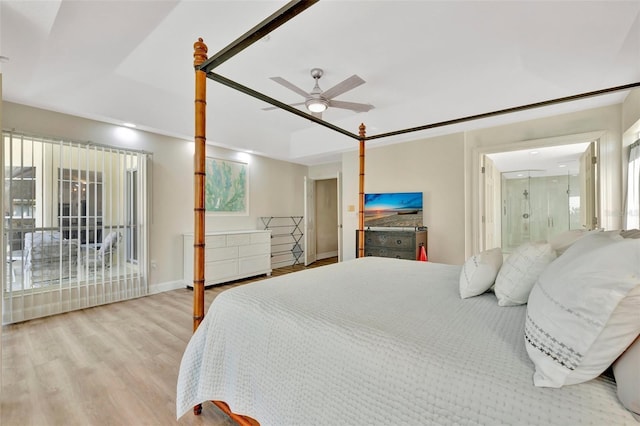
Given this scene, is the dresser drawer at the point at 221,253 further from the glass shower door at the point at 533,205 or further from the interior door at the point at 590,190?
the glass shower door at the point at 533,205

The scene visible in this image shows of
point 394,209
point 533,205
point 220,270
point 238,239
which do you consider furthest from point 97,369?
point 533,205

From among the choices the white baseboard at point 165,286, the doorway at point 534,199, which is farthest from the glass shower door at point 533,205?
the white baseboard at point 165,286

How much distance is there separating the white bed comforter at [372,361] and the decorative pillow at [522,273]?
0.19 feet

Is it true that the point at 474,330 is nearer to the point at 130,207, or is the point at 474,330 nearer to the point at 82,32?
the point at 82,32

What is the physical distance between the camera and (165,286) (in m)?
4.23

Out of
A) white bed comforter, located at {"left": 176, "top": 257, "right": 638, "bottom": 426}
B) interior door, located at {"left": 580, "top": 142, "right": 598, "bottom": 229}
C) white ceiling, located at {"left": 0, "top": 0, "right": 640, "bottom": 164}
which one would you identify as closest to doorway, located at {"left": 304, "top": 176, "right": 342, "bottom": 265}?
white ceiling, located at {"left": 0, "top": 0, "right": 640, "bottom": 164}

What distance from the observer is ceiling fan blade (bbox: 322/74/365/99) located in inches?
99.4

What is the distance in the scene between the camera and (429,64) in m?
2.99

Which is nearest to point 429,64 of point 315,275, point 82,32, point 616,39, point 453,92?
point 453,92

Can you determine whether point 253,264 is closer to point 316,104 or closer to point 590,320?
point 316,104

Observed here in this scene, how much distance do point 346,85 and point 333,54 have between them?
1.32 ft

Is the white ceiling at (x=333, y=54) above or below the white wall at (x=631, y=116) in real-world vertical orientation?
above

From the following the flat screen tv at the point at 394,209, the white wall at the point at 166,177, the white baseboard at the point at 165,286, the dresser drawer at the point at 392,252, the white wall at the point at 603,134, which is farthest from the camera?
the flat screen tv at the point at 394,209

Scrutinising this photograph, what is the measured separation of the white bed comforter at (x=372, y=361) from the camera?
74 centimetres
